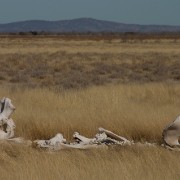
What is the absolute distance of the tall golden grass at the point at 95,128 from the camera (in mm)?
6703

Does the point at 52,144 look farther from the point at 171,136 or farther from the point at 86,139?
the point at 171,136

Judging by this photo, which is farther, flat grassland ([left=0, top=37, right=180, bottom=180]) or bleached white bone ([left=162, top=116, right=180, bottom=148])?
bleached white bone ([left=162, top=116, right=180, bottom=148])

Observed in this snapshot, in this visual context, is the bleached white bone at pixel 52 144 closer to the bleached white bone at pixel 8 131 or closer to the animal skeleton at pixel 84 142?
the animal skeleton at pixel 84 142

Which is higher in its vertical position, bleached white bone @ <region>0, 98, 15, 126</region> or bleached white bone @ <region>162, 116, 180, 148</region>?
bleached white bone @ <region>0, 98, 15, 126</region>

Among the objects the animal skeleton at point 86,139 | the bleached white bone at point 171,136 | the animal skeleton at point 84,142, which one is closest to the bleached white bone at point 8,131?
the animal skeleton at point 86,139

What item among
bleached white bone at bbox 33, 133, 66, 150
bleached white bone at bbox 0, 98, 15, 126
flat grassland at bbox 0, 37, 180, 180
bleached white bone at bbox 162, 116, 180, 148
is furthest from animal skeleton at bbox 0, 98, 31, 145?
bleached white bone at bbox 162, 116, 180, 148

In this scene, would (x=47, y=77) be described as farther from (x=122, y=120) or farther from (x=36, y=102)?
(x=122, y=120)

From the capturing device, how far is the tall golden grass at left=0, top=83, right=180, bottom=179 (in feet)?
22.0

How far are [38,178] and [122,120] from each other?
3904mm

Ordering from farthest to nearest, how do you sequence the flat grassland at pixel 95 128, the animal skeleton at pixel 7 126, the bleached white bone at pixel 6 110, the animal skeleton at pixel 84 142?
the bleached white bone at pixel 6 110, the animal skeleton at pixel 7 126, the animal skeleton at pixel 84 142, the flat grassland at pixel 95 128

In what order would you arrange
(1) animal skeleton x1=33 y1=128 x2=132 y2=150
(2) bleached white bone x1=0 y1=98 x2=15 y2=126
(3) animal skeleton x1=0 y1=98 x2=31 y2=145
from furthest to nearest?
A: (2) bleached white bone x1=0 y1=98 x2=15 y2=126
(3) animal skeleton x1=0 y1=98 x2=31 y2=145
(1) animal skeleton x1=33 y1=128 x2=132 y2=150

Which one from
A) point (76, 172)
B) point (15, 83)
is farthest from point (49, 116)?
point (15, 83)

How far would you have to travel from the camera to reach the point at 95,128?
986cm

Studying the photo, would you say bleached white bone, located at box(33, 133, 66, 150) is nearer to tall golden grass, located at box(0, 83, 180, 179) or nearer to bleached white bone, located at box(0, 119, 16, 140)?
tall golden grass, located at box(0, 83, 180, 179)
